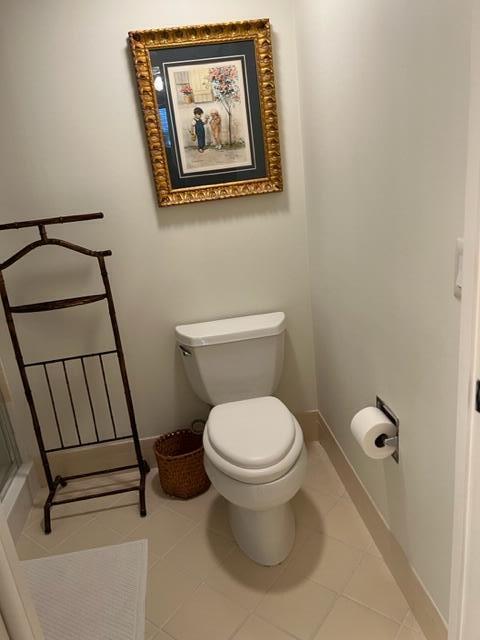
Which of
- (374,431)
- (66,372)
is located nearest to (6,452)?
(66,372)

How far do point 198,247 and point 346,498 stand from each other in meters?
1.27

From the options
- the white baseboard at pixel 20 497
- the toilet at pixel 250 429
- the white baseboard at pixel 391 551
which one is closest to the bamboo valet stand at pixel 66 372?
the white baseboard at pixel 20 497

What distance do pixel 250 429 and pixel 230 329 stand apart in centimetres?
47

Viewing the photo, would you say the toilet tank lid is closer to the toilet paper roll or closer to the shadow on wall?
the shadow on wall

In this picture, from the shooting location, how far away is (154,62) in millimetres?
1804

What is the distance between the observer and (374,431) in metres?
1.40

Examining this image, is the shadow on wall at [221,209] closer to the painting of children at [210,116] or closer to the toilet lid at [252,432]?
the painting of children at [210,116]

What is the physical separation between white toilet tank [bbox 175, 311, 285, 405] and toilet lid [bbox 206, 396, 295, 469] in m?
0.14

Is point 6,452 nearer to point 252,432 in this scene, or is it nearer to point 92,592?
point 92,592

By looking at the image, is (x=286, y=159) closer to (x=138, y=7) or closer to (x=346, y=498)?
(x=138, y=7)

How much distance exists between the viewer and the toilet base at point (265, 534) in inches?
65.2

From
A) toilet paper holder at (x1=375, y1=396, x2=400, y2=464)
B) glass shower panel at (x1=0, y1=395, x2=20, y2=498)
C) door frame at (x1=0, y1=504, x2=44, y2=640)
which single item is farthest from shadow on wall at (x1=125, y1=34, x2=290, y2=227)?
door frame at (x1=0, y1=504, x2=44, y2=640)

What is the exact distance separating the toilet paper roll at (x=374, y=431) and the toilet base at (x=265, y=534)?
42 centimetres

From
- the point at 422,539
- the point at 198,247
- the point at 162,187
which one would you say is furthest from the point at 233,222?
the point at 422,539
